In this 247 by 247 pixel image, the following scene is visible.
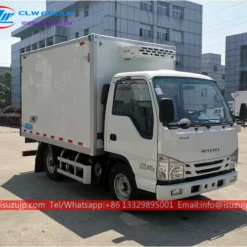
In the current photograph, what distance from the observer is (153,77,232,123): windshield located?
5.05m

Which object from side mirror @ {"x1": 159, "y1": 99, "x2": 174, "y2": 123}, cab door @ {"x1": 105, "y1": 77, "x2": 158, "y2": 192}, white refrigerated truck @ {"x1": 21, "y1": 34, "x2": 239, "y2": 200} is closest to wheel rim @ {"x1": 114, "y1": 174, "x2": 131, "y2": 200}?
white refrigerated truck @ {"x1": 21, "y1": 34, "x2": 239, "y2": 200}

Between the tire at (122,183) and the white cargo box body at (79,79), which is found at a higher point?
the white cargo box body at (79,79)

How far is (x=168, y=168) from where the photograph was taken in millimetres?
4773

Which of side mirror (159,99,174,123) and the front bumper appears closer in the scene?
side mirror (159,99,174,123)

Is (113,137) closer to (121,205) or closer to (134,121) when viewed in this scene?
(134,121)

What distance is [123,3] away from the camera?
1631 inches

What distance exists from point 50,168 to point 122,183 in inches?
109

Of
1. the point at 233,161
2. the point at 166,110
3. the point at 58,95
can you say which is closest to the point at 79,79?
the point at 58,95

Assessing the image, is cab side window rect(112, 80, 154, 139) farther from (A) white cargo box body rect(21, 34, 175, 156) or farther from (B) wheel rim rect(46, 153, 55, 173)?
(B) wheel rim rect(46, 153, 55, 173)

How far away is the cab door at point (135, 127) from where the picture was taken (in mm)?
4941

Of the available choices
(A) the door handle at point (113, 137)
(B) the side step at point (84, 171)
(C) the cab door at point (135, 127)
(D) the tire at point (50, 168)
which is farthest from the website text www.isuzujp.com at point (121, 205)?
(D) the tire at point (50, 168)

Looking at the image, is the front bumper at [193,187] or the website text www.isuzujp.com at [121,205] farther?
the website text www.isuzujp.com at [121,205]

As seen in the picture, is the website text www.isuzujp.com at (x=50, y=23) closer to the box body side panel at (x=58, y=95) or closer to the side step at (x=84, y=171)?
the box body side panel at (x=58, y=95)

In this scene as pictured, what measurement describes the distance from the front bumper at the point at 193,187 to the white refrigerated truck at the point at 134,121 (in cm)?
1
